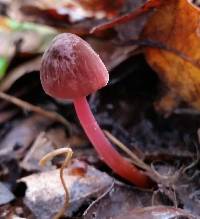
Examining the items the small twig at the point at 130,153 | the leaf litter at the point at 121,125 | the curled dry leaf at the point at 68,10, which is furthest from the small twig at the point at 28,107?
the curled dry leaf at the point at 68,10

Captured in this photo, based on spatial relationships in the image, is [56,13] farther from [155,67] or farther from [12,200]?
[12,200]

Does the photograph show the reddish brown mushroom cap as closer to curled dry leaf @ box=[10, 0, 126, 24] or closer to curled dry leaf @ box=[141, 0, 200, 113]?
curled dry leaf @ box=[141, 0, 200, 113]

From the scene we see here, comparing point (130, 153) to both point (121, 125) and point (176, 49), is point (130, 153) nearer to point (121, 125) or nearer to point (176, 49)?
point (121, 125)

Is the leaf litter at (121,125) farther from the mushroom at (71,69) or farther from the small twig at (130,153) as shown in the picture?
the mushroom at (71,69)

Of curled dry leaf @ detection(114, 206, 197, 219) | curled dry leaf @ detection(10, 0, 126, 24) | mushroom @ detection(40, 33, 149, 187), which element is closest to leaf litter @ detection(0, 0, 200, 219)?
curled dry leaf @ detection(114, 206, 197, 219)

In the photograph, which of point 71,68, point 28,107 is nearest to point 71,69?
point 71,68

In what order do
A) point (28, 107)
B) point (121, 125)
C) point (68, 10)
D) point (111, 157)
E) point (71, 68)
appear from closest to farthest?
point (71, 68)
point (111, 157)
point (121, 125)
point (28, 107)
point (68, 10)

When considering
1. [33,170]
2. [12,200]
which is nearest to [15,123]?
[33,170]
